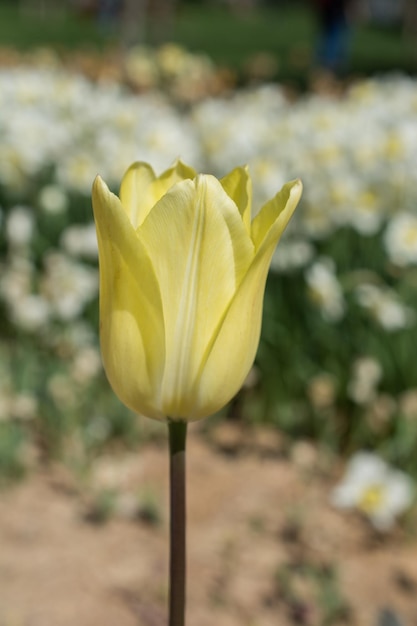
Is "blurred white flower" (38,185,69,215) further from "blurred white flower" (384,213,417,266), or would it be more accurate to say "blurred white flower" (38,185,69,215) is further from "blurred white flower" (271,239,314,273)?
"blurred white flower" (384,213,417,266)

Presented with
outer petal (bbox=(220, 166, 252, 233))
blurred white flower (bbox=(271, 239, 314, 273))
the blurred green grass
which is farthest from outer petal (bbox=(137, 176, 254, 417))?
the blurred green grass

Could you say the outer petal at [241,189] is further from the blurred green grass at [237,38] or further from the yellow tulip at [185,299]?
the blurred green grass at [237,38]

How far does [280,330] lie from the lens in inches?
125

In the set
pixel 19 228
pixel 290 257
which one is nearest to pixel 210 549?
pixel 290 257

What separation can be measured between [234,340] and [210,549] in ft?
5.52

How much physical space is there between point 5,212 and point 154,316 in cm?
332

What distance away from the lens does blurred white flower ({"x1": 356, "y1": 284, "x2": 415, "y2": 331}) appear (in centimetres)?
278

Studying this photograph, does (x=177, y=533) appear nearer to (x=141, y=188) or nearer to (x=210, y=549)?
(x=141, y=188)

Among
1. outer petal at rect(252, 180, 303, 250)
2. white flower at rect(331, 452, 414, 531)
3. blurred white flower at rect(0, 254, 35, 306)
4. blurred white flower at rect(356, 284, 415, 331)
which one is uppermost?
outer petal at rect(252, 180, 303, 250)

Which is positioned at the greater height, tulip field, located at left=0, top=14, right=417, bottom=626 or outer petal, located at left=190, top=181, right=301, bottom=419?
outer petal, located at left=190, top=181, right=301, bottom=419

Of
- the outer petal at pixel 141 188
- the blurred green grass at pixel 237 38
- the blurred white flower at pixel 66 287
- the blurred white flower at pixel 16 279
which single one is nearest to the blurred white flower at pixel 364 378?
Result: the blurred white flower at pixel 66 287

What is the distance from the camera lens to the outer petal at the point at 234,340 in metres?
0.94

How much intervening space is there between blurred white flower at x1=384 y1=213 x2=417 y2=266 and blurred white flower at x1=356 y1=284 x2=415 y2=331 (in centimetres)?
16

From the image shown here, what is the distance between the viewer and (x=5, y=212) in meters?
4.13
